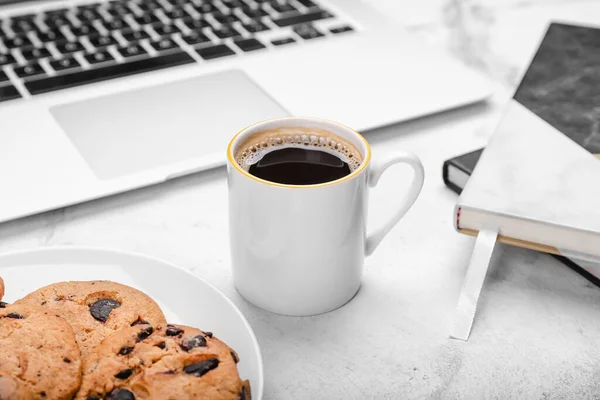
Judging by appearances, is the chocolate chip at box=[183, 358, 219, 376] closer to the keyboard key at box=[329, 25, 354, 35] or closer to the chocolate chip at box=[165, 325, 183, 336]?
the chocolate chip at box=[165, 325, 183, 336]

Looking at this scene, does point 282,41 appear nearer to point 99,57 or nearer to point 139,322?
point 99,57

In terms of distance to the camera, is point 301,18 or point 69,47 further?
point 301,18

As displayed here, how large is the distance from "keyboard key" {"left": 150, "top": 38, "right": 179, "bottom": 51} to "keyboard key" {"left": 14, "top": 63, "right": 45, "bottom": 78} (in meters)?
0.16

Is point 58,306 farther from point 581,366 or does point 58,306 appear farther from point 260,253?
point 581,366

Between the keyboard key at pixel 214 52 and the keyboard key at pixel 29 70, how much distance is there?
0.22 metres

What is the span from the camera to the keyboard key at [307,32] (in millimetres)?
1054

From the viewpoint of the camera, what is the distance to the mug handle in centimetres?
61

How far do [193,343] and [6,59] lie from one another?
0.62 meters

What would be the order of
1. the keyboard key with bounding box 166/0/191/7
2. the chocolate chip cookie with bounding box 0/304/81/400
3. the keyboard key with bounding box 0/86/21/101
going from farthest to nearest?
the keyboard key with bounding box 166/0/191/7 < the keyboard key with bounding box 0/86/21/101 < the chocolate chip cookie with bounding box 0/304/81/400

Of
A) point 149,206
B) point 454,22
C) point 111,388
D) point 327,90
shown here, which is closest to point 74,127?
point 149,206

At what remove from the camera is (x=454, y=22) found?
124 centimetres

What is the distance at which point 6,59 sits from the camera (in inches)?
37.0

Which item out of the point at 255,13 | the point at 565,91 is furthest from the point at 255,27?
the point at 565,91

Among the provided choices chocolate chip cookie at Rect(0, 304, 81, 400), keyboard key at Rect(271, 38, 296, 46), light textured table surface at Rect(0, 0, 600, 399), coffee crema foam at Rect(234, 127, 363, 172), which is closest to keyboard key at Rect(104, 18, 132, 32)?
keyboard key at Rect(271, 38, 296, 46)
